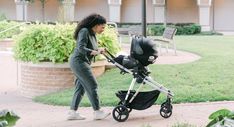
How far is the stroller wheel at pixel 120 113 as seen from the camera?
7.69 m

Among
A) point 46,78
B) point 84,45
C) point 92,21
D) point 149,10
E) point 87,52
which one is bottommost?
point 46,78

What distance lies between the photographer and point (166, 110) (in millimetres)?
8023

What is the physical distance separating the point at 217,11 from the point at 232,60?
85.4 ft

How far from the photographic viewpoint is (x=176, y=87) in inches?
417

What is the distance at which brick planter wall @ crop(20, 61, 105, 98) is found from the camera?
1130cm

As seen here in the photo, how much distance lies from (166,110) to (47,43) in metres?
4.24

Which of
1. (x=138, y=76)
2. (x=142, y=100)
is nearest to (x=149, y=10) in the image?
(x=142, y=100)

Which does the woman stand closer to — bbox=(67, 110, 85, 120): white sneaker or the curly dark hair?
the curly dark hair

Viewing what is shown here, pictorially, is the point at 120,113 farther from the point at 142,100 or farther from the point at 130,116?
the point at 130,116

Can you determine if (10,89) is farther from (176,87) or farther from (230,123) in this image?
(230,123)

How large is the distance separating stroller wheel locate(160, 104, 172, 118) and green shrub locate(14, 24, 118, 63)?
3751 millimetres

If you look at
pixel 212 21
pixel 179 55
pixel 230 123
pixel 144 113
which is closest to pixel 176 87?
pixel 144 113

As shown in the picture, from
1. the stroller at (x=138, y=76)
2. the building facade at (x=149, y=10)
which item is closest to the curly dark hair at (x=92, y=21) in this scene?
the stroller at (x=138, y=76)

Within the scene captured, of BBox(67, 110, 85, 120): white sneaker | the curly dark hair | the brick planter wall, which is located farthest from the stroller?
the brick planter wall
